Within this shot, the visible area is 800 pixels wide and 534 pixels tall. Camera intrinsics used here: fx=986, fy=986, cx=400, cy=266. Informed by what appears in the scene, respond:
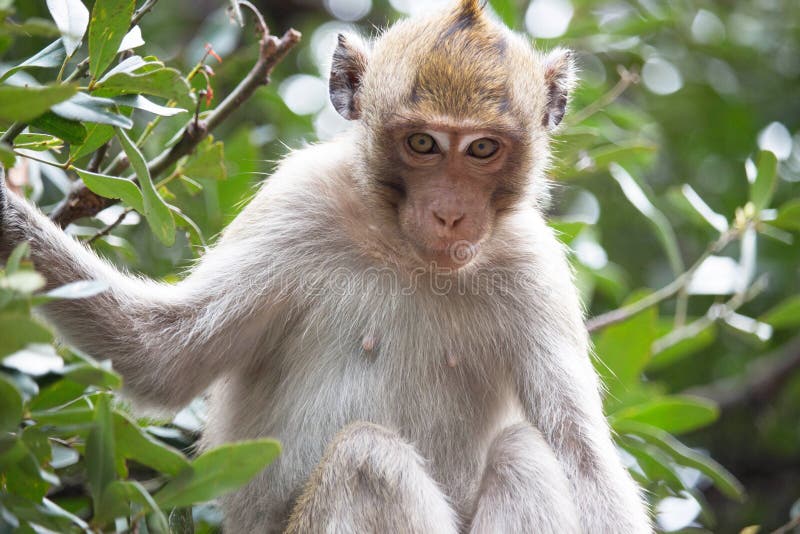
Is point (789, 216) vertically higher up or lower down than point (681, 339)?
higher up

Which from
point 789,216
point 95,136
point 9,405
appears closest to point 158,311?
point 95,136

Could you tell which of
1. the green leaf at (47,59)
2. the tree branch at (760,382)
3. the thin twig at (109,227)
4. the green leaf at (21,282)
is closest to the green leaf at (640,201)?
the tree branch at (760,382)

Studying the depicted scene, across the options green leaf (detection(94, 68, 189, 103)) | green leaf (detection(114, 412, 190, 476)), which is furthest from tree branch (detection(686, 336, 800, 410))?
green leaf (detection(114, 412, 190, 476))

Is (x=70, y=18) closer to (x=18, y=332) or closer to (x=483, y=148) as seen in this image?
(x=18, y=332)

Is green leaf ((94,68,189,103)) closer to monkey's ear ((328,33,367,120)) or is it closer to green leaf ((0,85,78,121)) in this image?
green leaf ((0,85,78,121))

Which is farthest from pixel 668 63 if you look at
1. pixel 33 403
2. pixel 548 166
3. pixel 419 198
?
pixel 33 403

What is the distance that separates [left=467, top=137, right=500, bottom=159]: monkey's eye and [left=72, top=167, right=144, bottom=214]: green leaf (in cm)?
156

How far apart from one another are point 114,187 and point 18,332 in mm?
1331

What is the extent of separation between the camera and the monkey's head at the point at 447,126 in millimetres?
4402

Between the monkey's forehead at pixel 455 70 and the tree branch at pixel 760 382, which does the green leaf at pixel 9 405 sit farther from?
the tree branch at pixel 760 382

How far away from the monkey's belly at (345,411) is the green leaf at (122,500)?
1718mm

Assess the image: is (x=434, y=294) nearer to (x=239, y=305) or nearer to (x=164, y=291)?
(x=239, y=305)

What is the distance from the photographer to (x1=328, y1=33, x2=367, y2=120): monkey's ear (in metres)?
4.99

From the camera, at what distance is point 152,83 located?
332cm
